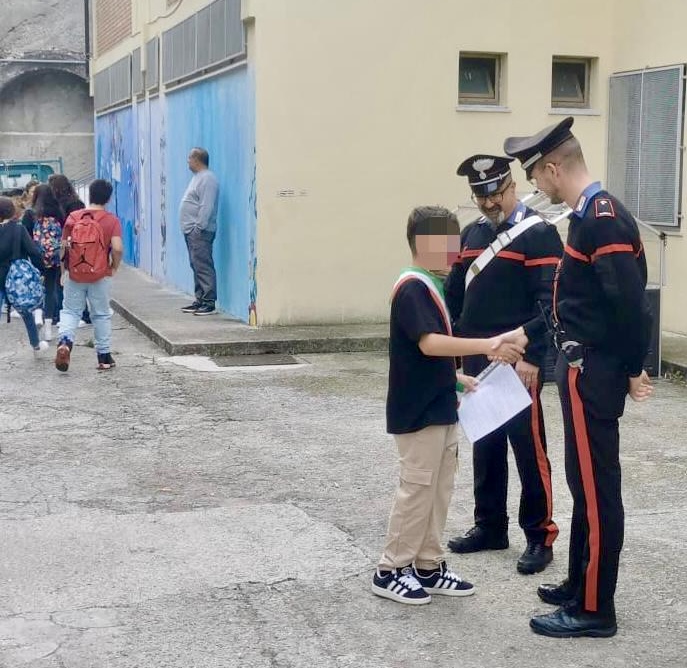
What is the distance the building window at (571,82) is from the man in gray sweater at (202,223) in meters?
3.95

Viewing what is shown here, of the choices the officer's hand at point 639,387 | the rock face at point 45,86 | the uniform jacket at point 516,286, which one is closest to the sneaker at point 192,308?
the uniform jacket at point 516,286

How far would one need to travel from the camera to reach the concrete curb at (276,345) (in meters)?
11.8

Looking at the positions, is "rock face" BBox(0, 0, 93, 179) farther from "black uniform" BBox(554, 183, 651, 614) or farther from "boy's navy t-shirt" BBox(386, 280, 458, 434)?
"black uniform" BBox(554, 183, 651, 614)

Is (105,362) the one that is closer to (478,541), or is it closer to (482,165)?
(478,541)

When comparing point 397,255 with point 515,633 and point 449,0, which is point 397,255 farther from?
point 515,633

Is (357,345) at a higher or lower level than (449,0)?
lower

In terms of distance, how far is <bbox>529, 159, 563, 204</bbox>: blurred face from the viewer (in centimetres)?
476

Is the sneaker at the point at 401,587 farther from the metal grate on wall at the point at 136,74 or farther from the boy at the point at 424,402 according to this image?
the metal grate on wall at the point at 136,74

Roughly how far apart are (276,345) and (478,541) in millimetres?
6263

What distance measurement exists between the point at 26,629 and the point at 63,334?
6168 mm

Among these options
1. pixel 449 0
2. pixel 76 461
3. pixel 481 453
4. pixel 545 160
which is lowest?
pixel 76 461

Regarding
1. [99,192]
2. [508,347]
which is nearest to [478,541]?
[508,347]

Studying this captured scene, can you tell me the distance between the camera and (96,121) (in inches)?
1046

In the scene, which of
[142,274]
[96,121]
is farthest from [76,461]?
[96,121]
